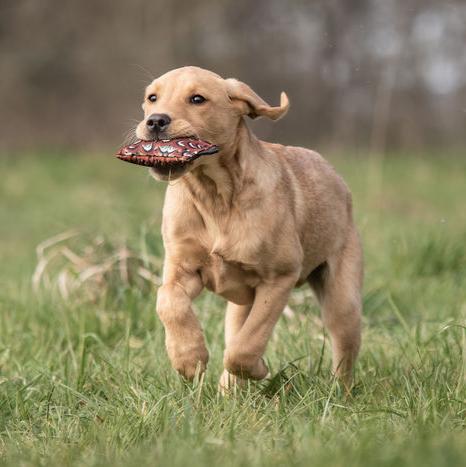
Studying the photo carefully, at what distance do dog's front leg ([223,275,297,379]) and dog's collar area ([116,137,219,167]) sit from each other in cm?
67

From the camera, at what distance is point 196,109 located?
4094 mm

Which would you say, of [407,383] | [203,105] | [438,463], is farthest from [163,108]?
[438,463]

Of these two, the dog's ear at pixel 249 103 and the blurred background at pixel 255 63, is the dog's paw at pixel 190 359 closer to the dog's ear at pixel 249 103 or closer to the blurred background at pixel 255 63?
the dog's ear at pixel 249 103

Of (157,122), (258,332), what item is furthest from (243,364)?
(157,122)

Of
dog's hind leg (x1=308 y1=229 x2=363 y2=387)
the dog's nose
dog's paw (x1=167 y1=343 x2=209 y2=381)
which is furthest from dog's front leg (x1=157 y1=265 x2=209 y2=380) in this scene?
dog's hind leg (x1=308 y1=229 x2=363 y2=387)

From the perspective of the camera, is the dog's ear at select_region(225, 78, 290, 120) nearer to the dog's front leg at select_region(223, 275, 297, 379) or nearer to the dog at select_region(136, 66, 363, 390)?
the dog at select_region(136, 66, 363, 390)

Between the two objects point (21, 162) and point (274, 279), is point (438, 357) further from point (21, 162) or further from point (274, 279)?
point (21, 162)

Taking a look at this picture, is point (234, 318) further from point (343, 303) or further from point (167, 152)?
point (167, 152)

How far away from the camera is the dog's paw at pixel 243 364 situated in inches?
158

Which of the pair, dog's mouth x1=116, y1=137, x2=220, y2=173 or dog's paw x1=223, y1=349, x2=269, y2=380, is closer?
dog's mouth x1=116, y1=137, x2=220, y2=173

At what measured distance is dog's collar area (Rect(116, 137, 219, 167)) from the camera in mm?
3848

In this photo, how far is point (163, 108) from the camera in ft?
13.1

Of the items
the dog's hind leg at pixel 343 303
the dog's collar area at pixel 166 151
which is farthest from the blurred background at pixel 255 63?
the dog's collar area at pixel 166 151

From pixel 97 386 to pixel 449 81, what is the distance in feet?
38.5
